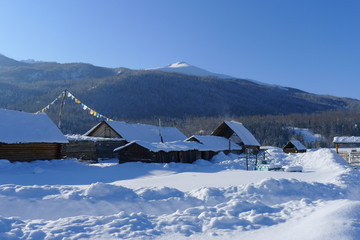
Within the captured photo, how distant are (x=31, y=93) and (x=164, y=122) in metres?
68.5

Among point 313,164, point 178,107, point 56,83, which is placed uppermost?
point 56,83

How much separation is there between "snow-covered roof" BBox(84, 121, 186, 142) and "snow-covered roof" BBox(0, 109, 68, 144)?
1291cm

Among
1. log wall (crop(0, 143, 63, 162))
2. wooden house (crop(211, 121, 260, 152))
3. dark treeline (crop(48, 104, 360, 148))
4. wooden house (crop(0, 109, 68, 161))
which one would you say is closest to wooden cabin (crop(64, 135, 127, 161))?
wooden house (crop(0, 109, 68, 161))

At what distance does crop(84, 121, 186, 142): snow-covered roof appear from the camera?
4094cm

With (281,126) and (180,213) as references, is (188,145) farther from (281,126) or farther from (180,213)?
(281,126)

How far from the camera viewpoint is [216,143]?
41.7m

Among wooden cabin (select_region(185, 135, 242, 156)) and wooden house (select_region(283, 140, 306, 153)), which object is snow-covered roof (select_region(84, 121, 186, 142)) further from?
wooden house (select_region(283, 140, 306, 153))

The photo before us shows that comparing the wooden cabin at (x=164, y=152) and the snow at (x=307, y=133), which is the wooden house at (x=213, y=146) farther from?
the snow at (x=307, y=133)

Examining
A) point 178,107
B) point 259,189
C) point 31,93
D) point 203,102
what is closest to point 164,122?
point 178,107

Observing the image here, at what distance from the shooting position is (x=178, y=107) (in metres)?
161

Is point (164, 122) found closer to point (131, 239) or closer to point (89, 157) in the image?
point (89, 157)

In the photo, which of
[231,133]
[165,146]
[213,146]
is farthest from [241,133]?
[165,146]

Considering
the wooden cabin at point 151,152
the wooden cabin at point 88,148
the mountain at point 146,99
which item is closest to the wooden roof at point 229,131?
the wooden cabin at point 151,152

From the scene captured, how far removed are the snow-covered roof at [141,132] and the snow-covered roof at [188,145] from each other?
7519mm
